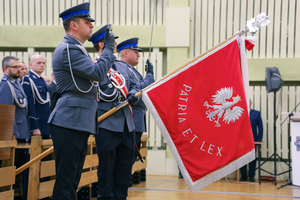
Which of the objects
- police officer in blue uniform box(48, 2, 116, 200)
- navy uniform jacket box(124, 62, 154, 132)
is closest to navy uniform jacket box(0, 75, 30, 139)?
navy uniform jacket box(124, 62, 154, 132)

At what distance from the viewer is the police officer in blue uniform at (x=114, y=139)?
267cm

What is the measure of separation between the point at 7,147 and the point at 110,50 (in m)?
1.08

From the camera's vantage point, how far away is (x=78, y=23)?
2.21 metres

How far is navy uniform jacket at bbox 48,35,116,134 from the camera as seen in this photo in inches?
80.3

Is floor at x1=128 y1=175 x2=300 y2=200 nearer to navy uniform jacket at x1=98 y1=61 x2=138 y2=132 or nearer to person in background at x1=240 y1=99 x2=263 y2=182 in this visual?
person in background at x1=240 y1=99 x2=263 y2=182

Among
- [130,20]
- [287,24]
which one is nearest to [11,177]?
[130,20]

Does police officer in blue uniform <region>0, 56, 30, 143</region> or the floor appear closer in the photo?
police officer in blue uniform <region>0, 56, 30, 143</region>

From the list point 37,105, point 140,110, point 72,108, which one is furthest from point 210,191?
point 72,108

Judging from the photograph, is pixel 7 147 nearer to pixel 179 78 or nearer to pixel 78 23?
pixel 78 23

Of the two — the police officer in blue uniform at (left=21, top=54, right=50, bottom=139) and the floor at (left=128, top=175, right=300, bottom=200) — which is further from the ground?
the police officer in blue uniform at (left=21, top=54, right=50, bottom=139)

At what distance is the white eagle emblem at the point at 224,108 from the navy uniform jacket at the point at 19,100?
207 centimetres

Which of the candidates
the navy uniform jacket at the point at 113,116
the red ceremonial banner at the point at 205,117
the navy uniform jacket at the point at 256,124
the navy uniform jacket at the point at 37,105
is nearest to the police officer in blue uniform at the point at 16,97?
the navy uniform jacket at the point at 37,105

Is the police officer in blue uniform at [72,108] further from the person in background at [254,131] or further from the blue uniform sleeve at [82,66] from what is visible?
the person in background at [254,131]

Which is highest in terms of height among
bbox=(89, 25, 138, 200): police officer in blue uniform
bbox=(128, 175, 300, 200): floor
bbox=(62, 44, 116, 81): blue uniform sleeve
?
bbox=(62, 44, 116, 81): blue uniform sleeve
